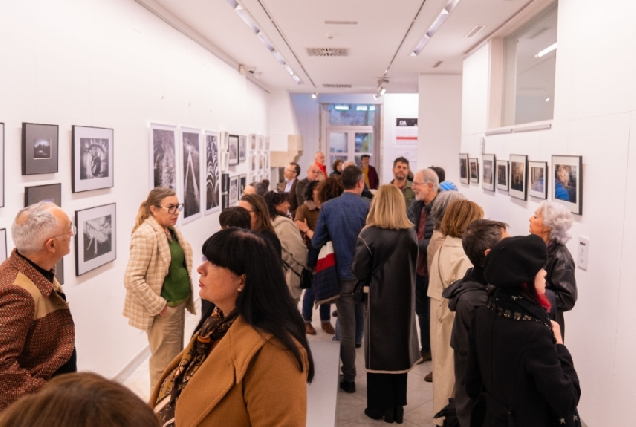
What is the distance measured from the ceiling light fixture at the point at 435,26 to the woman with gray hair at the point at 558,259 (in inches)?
135

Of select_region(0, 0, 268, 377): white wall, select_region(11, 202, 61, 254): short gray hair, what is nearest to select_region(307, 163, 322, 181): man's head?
select_region(0, 0, 268, 377): white wall

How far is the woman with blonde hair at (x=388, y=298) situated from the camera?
483 cm

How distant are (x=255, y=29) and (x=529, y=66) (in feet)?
12.1

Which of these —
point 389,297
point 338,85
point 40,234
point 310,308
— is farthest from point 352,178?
point 338,85

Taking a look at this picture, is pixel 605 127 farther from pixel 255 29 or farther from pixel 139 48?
pixel 255 29

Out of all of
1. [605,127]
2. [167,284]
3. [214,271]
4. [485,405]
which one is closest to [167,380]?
[214,271]

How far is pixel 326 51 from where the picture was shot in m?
10.2

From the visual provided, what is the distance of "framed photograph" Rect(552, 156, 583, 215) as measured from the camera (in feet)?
16.7

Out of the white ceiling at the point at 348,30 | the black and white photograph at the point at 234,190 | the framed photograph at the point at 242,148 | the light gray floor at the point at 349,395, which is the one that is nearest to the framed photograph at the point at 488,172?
the white ceiling at the point at 348,30

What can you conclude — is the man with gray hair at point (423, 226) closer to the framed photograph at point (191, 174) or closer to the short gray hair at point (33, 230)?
the framed photograph at point (191, 174)

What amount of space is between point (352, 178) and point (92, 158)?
2346mm

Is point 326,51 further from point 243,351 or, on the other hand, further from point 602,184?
point 243,351

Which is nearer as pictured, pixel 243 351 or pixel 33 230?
pixel 243 351

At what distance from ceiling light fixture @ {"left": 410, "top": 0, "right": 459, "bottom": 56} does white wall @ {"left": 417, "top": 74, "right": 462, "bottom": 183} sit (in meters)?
2.72
